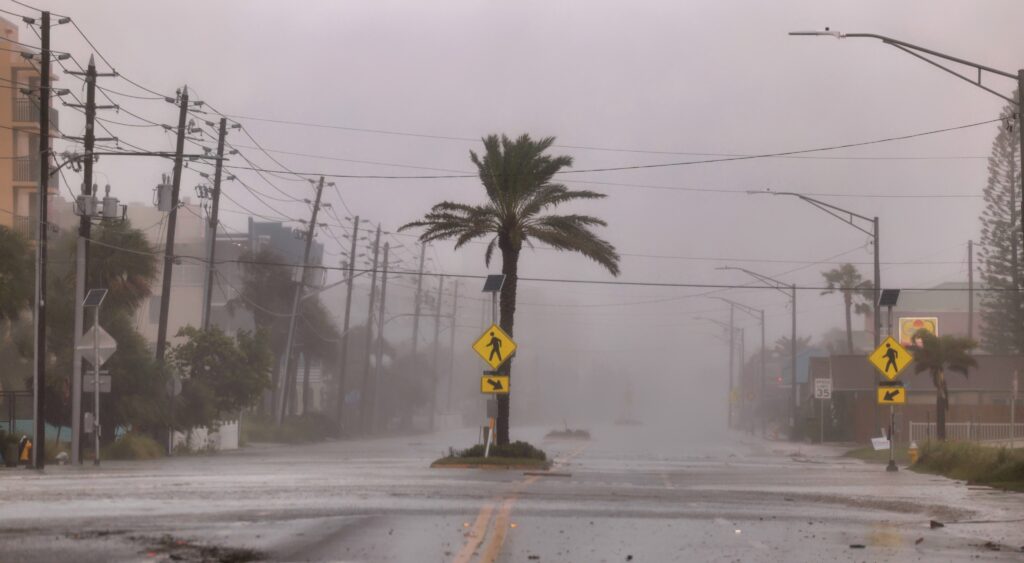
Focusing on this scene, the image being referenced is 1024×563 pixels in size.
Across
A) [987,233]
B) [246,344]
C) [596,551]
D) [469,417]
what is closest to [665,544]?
[596,551]

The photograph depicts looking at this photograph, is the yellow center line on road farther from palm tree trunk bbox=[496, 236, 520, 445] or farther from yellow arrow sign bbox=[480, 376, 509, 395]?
palm tree trunk bbox=[496, 236, 520, 445]

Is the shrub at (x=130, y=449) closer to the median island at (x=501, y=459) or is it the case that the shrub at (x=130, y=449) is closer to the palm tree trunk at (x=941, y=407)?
the median island at (x=501, y=459)

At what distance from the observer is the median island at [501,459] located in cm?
3728

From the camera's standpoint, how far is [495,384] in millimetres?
40500

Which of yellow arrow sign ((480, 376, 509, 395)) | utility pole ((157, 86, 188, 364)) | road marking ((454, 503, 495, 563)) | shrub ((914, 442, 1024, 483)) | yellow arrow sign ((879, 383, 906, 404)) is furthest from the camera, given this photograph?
utility pole ((157, 86, 188, 364))

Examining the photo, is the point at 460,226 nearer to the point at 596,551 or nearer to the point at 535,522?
the point at 535,522

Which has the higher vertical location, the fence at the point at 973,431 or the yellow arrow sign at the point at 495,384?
the yellow arrow sign at the point at 495,384

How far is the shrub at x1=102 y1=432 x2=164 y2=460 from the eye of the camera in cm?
4884

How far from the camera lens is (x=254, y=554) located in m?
12.6

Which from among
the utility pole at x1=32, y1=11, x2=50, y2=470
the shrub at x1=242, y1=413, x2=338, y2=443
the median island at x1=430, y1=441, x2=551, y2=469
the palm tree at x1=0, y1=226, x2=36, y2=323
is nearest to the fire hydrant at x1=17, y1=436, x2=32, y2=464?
the utility pole at x1=32, y1=11, x2=50, y2=470

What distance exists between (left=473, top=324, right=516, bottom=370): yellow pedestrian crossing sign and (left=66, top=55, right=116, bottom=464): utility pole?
11742 millimetres

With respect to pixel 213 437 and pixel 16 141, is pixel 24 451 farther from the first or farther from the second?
pixel 16 141

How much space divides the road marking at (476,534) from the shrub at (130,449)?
106ft

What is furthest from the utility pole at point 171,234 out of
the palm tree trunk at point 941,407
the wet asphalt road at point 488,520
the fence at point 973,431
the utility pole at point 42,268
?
the fence at point 973,431
